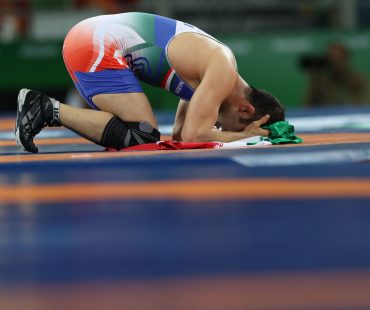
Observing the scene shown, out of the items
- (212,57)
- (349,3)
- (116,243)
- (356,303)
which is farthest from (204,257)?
(349,3)

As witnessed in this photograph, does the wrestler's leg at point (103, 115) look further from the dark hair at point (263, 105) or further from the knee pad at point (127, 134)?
the dark hair at point (263, 105)

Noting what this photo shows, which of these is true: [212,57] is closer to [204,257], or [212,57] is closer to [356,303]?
[204,257]

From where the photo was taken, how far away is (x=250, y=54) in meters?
11.0

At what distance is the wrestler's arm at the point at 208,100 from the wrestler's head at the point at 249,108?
0.66 ft

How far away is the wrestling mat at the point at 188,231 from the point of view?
161 centimetres

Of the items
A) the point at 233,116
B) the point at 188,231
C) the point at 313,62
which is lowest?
the point at 313,62

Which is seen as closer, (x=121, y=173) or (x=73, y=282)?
(x=73, y=282)

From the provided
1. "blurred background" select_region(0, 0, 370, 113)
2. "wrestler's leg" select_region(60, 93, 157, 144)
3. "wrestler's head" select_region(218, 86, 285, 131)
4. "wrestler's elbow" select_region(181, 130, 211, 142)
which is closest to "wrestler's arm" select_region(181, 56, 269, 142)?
"wrestler's elbow" select_region(181, 130, 211, 142)

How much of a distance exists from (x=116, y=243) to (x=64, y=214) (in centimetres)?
46

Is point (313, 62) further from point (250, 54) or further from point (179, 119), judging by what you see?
point (179, 119)

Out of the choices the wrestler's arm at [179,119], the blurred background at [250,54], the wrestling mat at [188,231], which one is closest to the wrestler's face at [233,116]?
the wrestler's arm at [179,119]

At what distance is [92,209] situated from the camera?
2525mm

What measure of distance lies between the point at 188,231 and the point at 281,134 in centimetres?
256

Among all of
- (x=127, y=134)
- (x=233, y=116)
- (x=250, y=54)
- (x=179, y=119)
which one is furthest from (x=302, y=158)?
(x=250, y=54)
